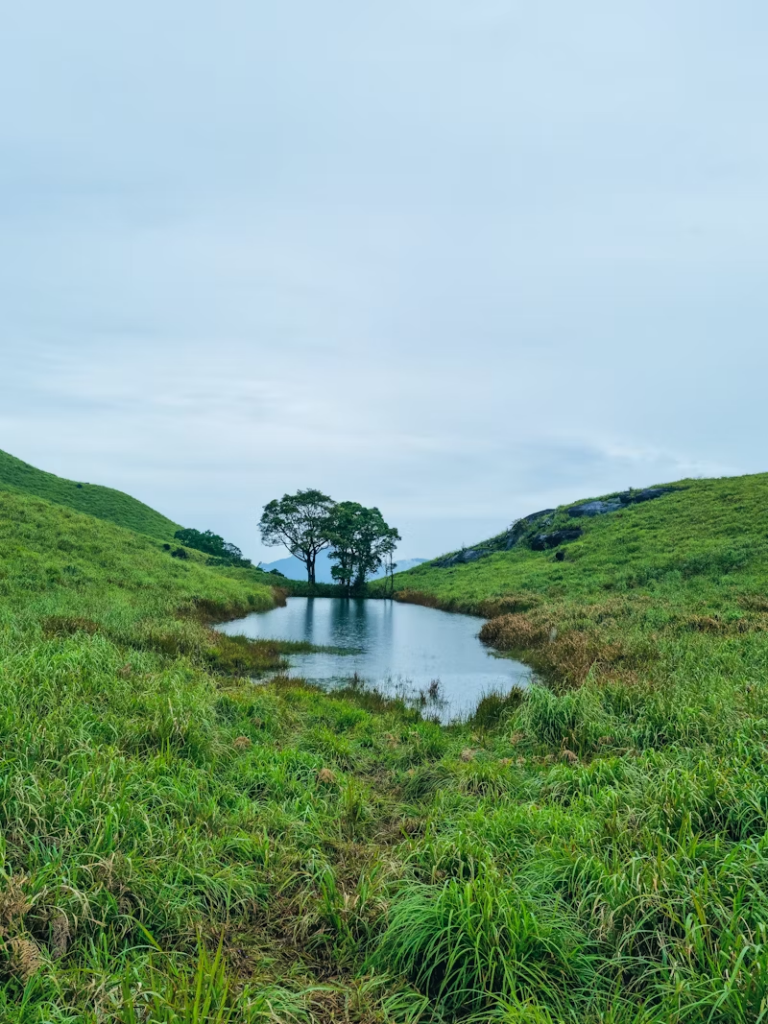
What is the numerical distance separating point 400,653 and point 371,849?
683 inches

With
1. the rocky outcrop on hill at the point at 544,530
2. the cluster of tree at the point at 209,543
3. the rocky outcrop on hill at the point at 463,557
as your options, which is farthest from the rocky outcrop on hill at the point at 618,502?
the cluster of tree at the point at 209,543

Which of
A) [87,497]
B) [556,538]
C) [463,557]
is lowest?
[463,557]

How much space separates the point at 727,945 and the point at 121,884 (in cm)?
486

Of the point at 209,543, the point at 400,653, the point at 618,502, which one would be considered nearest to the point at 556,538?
the point at 618,502

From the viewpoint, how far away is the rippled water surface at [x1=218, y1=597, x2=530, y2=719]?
17203 millimetres

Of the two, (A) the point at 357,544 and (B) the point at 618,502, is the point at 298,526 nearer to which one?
(A) the point at 357,544

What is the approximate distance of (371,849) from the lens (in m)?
6.30

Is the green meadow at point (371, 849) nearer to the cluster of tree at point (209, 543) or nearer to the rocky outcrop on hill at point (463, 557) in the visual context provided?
the rocky outcrop on hill at point (463, 557)

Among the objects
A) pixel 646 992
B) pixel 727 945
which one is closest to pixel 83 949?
pixel 646 992

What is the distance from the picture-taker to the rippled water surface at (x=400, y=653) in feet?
56.4

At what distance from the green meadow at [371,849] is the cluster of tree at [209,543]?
69.1 metres

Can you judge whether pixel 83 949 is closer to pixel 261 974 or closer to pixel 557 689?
pixel 261 974

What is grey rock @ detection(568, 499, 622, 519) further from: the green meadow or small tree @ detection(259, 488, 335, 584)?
the green meadow

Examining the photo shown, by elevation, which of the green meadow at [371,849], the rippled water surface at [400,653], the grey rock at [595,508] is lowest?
the rippled water surface at [400,653]
